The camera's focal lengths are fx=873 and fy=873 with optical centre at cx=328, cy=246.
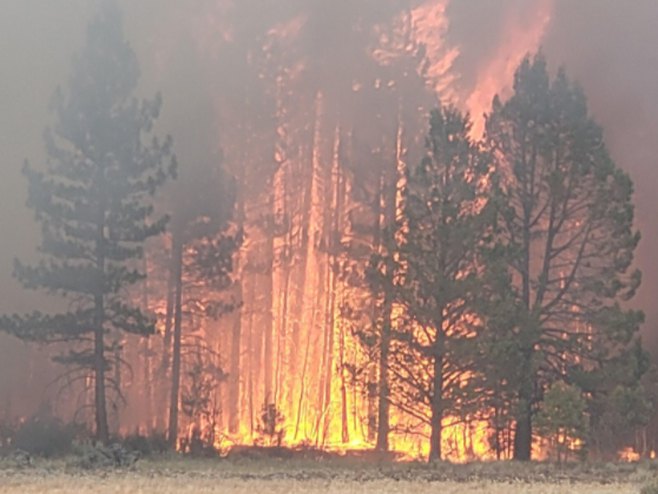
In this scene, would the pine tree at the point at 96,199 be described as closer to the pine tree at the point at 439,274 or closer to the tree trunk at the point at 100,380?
the tree trunk at the point at 100,380

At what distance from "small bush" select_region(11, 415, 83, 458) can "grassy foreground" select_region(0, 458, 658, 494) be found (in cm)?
285

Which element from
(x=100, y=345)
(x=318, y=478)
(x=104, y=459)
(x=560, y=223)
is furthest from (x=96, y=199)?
(x=560, y=223)

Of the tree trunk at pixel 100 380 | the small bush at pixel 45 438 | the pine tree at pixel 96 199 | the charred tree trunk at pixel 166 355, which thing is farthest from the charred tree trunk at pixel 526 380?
the small bush at pixel 45 438

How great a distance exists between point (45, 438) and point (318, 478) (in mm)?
11135

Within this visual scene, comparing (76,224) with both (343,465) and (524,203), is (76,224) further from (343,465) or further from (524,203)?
(524,203)

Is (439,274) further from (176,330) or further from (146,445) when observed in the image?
(176,330)

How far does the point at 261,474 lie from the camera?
71.7 ft

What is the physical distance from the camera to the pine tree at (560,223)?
1099 inches

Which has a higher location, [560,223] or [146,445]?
[560,223]

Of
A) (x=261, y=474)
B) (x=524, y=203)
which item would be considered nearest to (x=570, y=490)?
(x=261, y=474)

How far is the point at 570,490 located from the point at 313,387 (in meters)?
20.4

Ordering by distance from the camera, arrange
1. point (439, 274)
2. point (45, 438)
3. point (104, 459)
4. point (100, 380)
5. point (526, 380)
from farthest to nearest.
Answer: point (45, 438) < point (100, 380) < point (526, 380) < point (439, 274) < point (104, 459)

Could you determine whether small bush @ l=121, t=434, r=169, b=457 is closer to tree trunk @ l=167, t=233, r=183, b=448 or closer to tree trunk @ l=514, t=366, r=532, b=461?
tree trunk @ l=167, t=233, r=183, b=448

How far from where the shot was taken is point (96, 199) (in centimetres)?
2936
